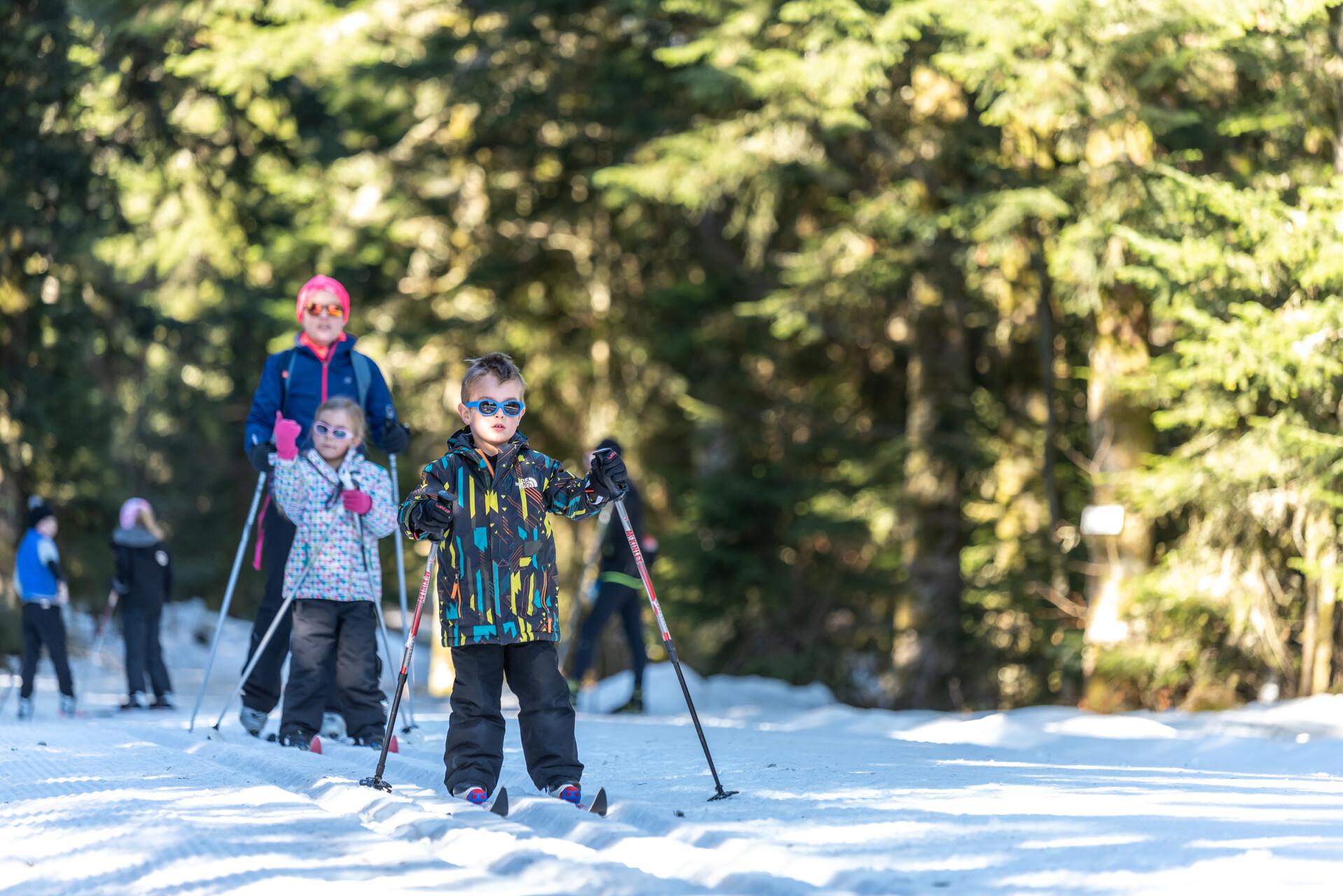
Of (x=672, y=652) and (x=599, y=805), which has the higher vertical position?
(x=672, y=652)

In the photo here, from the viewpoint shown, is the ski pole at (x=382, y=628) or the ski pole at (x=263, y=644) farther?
the ski pole at (x=263, y=644)

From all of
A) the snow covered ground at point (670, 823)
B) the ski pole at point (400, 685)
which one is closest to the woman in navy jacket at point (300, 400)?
the snow covered ground at point (670, 823)

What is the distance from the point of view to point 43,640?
506 inches

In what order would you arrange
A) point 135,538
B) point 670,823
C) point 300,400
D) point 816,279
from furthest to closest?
point 816,279
point 135,538
point 300,400
point 670,823

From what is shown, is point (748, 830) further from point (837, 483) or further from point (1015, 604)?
point (837, 483)

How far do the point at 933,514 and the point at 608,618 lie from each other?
5093mm

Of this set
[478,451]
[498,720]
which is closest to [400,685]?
[498,720]

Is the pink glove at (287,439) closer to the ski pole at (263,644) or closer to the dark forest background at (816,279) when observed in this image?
the ski pole at (263,644)

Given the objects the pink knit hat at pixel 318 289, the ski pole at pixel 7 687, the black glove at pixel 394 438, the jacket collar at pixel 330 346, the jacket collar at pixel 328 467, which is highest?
the pink knit hat at pixel 318 289

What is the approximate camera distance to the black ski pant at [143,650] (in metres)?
13.0

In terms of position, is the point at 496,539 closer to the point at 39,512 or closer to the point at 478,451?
the point at 478,451

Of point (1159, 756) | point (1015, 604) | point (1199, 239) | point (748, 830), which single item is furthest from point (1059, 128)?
point (748, 830)

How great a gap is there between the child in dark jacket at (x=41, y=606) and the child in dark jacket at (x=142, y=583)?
21.4 inches

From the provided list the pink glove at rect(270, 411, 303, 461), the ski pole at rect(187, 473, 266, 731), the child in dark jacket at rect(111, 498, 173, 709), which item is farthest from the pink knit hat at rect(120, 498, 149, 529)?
the pink glove at rect(270, 411, 303, 461)
